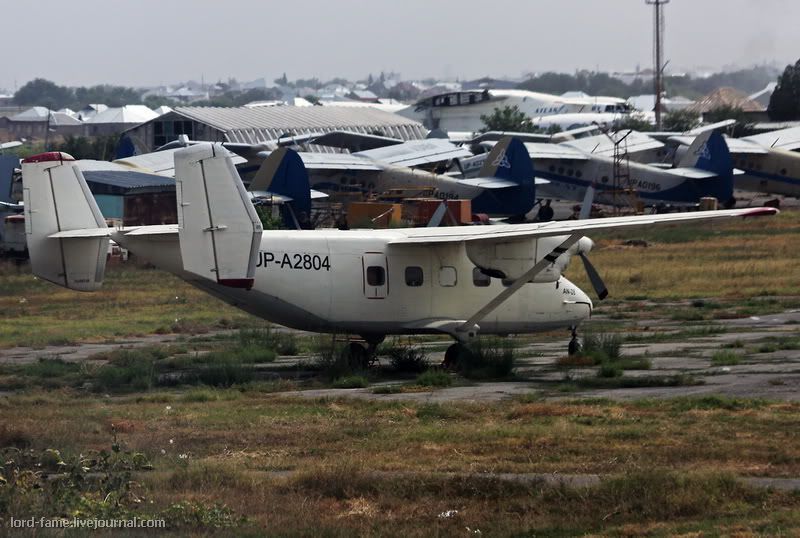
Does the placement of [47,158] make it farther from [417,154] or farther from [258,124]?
[258,124]

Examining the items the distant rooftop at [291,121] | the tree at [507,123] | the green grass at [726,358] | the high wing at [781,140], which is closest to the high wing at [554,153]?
the high wing at [781,140]

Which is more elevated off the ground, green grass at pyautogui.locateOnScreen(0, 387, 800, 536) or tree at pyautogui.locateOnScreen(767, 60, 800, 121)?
tree at pyautogui.locateOnScreen(767, 60, 800, 121)

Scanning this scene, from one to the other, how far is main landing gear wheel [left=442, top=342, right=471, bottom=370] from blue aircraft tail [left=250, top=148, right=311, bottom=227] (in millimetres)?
30903

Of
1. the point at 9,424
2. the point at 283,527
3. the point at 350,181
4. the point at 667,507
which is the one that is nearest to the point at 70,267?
the point at 9,424

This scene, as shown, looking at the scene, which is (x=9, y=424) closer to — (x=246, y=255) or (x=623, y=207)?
(x=246, y=255)

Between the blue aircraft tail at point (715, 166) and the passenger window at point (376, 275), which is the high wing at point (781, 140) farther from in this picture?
the passenger window at point (376, 275)

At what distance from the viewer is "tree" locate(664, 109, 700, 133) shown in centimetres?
11306

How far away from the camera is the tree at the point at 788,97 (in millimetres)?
113688

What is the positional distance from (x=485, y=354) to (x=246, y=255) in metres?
5.22

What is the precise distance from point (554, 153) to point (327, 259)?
4825 cm

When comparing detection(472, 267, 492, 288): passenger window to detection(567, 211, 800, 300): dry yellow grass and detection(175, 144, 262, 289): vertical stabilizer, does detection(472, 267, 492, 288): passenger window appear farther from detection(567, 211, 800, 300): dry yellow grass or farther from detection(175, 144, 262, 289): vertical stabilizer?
detection(567, 211, 800, 300): dry yellow grass

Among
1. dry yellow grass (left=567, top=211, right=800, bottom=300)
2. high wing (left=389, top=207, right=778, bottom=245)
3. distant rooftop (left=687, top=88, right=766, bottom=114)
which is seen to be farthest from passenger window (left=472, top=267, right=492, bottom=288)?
distant rooftop (left=687, top=88, right=766, bottom=114)


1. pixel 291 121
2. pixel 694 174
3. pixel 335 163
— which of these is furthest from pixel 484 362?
pixel 291 121

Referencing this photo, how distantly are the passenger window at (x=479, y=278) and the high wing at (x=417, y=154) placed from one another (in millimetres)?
45790
